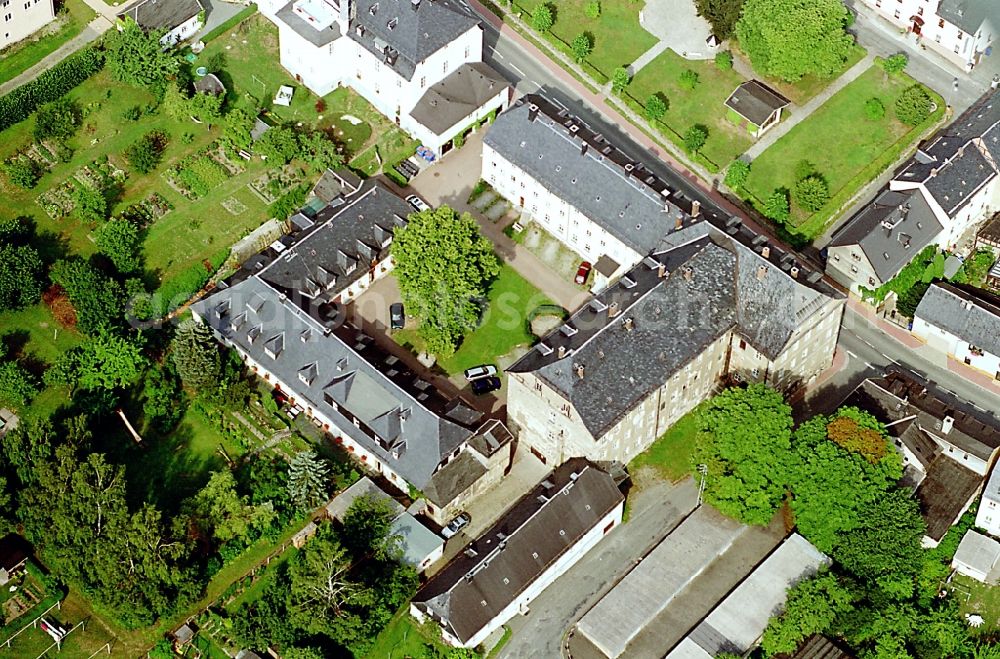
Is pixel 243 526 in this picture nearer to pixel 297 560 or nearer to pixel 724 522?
pixel 297 560

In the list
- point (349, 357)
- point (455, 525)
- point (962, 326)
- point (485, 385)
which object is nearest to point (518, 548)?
point (455, 525)

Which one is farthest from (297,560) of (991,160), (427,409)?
(991,160)

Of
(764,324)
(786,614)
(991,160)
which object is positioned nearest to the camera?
(786,614)

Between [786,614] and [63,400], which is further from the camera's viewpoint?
[63,400]

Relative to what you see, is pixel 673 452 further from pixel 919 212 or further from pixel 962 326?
pixel 919 212

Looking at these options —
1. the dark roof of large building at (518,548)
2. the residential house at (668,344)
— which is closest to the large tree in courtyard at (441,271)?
the residential house at (668,344)

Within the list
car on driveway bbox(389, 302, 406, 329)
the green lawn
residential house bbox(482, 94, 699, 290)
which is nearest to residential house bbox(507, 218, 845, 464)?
the green lawn
